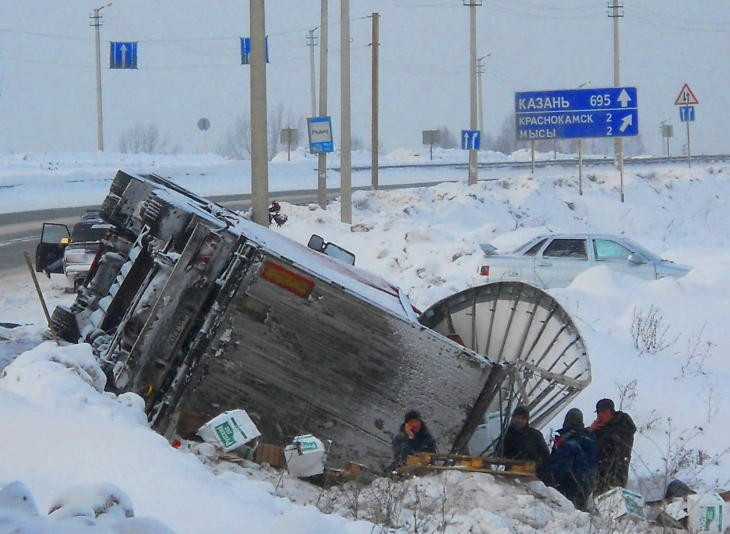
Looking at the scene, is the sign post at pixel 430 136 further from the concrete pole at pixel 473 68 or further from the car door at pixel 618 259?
the car door at pixel 618 259

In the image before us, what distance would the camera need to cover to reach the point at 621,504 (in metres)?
6.34

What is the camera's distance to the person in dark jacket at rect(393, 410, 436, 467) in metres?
7.07

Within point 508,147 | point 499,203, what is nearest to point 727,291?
point 499,203

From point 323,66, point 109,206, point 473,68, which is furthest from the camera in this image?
point 473,68

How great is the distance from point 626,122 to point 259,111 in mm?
16244

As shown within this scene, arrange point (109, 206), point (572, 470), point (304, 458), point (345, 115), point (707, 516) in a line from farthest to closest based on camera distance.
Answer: point (345, 115), point (109, 206), point (572, 470), point (707, 516), point (304, 458)

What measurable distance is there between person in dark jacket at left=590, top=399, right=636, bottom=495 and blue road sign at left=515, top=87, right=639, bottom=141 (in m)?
21.0

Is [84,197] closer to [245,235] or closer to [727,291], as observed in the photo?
[727,291]

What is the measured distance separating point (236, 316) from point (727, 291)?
9.45 metres

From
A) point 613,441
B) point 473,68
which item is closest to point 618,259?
point 613,441

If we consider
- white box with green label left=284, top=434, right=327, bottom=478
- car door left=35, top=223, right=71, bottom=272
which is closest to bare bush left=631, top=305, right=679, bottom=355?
white box with green label left=284, top=434, right=327, bottom=478

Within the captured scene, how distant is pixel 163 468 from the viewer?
5.03m

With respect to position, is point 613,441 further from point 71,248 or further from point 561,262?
point 71,248

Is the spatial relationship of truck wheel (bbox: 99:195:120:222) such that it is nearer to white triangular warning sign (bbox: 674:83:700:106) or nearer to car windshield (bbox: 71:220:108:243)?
car windshield (bbox: 71:220:108:243)
